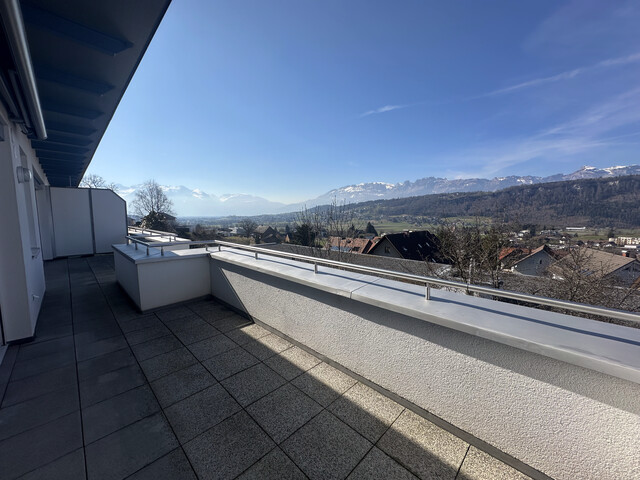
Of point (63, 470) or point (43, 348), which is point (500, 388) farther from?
point (43, 348)

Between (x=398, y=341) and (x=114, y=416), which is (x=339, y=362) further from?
(x=114, y=416)

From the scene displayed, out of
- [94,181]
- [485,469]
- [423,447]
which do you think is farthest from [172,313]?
[94,181]

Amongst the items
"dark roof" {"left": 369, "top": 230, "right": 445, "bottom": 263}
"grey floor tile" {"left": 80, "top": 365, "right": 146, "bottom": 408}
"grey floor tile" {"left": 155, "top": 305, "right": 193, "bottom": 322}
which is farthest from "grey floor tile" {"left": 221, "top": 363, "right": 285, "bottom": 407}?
"dark roof" {"left": 369, "top": 230, "right": 445, "bottom": 263}

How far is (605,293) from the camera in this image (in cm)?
466

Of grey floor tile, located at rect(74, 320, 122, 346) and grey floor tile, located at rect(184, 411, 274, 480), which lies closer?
Result: grey floor tile, located at rect(184, 411, 274, 480)

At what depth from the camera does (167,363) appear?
9.04 feet

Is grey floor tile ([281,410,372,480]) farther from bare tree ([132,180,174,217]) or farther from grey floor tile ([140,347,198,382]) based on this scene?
bare tree ([132,180,174,217])

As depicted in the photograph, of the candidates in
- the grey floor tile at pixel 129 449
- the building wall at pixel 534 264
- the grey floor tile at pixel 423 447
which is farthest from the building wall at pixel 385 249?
the grey floor tile at pixel 129 449

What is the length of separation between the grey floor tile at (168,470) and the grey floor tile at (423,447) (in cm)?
131

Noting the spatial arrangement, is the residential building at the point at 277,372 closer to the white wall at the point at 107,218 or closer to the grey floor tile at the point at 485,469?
the grey floor tile at the point at 485,469

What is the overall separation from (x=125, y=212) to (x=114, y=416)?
11492mm

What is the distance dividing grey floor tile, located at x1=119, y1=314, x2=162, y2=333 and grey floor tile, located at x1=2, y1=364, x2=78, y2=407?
2.98 ft

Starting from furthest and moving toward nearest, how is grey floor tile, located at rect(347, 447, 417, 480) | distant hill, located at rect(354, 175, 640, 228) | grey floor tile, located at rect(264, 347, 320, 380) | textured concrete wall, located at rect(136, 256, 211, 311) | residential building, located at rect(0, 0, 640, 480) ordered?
distant hill, located at rect(354, 175, 640, 228), textured concrete wall, located at rect(136, 256, 211, 311), grey floor tile, located at rect(264, 347, 320, 380), grey floor tile, located at rect(347, 447, 417, 480), residential building, located at rect(0, 0, 640, 480)

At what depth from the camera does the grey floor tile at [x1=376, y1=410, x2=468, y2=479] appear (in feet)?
5.10
